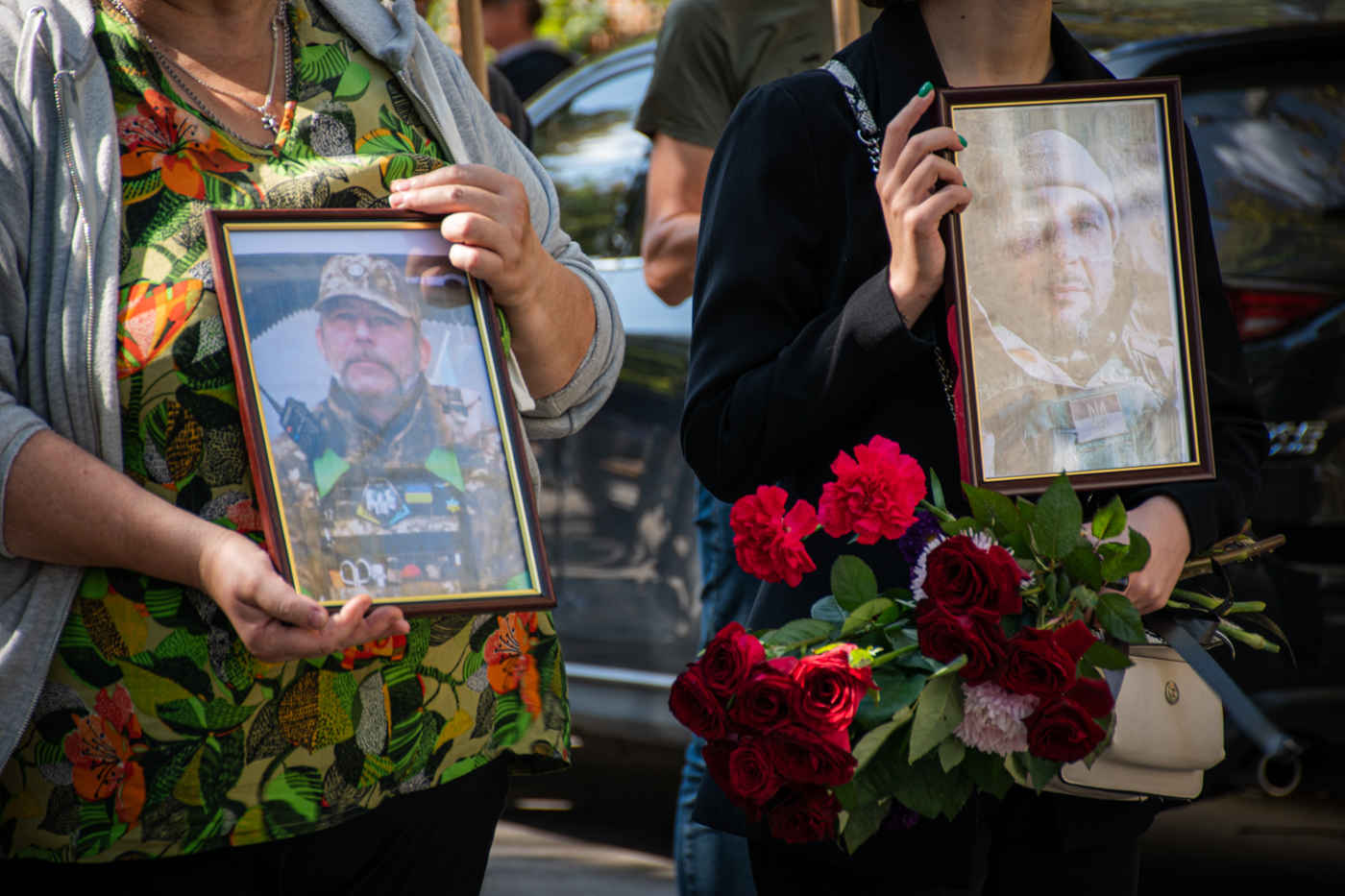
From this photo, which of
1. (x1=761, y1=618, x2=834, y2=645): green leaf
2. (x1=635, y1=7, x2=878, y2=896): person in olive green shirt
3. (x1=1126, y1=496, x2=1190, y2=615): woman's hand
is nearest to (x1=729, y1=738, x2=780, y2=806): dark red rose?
(x1=761, y1=618, x2=834, y2=645): green leaf

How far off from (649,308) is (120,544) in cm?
224

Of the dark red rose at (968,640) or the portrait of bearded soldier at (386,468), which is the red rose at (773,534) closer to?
the dark red rose at (968,640)

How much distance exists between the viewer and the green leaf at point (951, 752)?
134 centimetres

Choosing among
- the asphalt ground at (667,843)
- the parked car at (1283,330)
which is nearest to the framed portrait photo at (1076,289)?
the parked car at (1283,330)

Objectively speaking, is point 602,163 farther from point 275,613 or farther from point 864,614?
point 275,613

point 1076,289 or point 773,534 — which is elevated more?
point 1076,289

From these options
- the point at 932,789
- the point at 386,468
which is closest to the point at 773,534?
the point at 932,789

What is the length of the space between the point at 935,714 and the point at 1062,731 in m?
0.12

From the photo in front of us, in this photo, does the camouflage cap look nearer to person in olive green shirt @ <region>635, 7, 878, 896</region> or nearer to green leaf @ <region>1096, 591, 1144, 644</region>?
green leaf @ <region>1096, 591, 1144, 644</region>

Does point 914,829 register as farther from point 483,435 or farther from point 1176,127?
point 1176,127

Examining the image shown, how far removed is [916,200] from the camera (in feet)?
4.82

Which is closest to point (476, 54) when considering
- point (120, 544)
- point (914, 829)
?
point (120, 544)

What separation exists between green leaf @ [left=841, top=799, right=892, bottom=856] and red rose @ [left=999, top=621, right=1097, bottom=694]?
186mm

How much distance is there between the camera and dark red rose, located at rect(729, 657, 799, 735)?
4.35 feet
